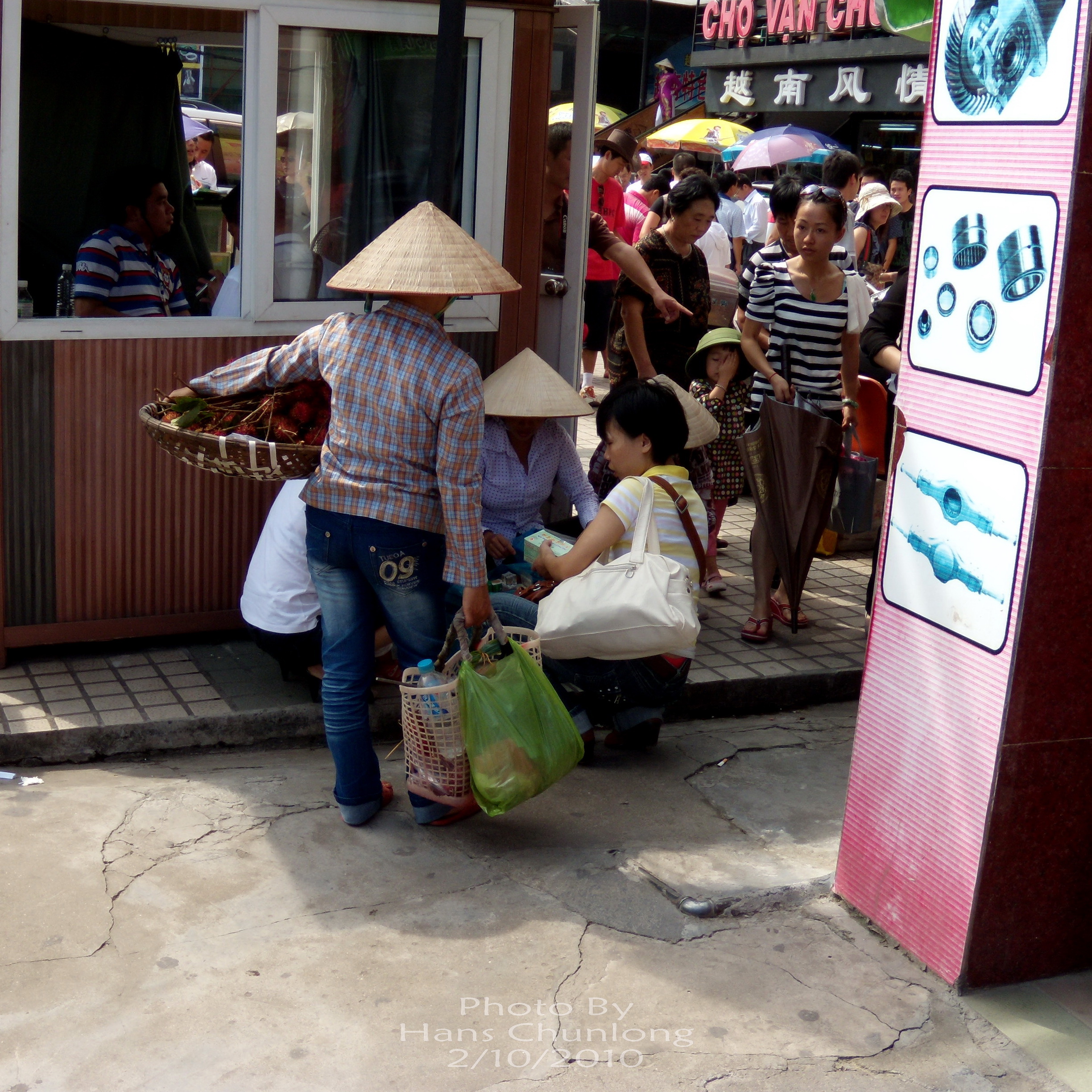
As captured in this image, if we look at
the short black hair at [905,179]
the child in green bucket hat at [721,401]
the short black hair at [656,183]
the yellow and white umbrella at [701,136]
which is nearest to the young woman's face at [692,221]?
the child in green bucket hat at [721,401]

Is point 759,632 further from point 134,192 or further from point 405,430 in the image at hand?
point 134,192

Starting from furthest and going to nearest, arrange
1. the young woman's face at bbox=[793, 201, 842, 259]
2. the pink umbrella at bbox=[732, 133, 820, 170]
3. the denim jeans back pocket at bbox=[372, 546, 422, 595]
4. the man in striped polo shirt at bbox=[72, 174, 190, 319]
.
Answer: the pink umbrella at bbox=[732, 133, 820, 170] < the young woman's face at bbox=[793, 201, 842, 259] < the man in striped polo shirt at bbox=[72, 174, 190, 319] < the denim jeans back pocket at bbox=[372, 546, 422, 595]

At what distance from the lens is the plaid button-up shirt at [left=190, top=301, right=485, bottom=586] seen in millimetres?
3623

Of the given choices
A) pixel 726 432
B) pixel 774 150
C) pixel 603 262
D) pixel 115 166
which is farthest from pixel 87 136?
pixel 774 150

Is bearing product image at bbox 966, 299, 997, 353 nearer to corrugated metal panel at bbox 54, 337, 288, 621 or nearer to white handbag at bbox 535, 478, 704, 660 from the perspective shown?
white handbag at bbox 535, 478, 704, 660

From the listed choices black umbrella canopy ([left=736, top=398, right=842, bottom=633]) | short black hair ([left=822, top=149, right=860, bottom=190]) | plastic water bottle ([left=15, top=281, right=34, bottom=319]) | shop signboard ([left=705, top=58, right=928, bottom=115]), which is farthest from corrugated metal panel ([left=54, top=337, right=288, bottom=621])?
shop signboard ([left=705, top=58, right=928, bottom=115])

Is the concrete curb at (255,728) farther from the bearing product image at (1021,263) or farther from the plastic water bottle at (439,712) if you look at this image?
the bearing product image at (1021,263)

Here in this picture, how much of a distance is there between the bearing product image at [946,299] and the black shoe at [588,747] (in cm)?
190

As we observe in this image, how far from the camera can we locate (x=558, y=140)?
17.9ft

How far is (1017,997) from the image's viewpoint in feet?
10.5

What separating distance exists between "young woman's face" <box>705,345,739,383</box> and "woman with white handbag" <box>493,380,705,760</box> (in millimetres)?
1709

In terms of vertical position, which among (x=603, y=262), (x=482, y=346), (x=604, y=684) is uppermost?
(x=603, y=262)

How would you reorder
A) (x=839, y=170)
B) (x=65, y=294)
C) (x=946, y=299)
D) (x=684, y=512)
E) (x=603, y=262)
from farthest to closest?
(x=603, y=262)
(x=839, y=170)
(x=65, y=294)
(x=684, y=512)
(x=946, y=299)

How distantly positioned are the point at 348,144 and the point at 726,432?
2.21 meters
